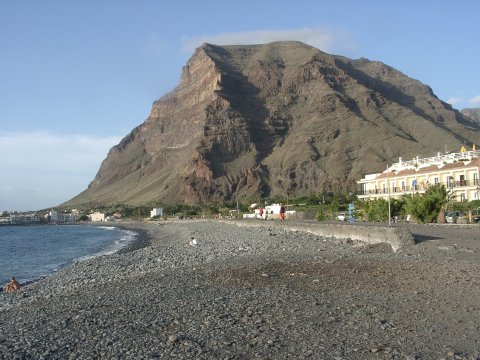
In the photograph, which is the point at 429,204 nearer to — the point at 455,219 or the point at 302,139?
the point at 455,219

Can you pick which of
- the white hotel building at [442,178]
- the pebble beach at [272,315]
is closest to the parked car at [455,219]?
the white hotel building at [442,178]

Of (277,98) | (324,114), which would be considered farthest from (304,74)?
(324,114)

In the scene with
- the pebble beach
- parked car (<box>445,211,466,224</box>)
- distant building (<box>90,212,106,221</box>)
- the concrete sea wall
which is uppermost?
distant building (<box>90,212,106,221</box>)

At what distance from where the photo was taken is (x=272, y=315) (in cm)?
992

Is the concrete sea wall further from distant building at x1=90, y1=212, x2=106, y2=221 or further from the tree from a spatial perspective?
distant building at x1=90, y1=212, x2=106, y2=221

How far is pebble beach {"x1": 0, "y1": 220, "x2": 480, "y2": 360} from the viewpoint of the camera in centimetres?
794

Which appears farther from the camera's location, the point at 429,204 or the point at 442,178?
the point at 442,178

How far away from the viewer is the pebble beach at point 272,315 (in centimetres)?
794

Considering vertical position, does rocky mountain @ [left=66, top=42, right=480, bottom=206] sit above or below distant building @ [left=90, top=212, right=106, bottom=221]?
above

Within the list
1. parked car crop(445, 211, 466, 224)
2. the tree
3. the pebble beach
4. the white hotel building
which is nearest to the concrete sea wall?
the pebble beach

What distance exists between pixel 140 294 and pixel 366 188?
61816mm

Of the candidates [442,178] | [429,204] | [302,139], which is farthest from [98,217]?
[429,204]

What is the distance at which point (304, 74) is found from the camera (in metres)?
196

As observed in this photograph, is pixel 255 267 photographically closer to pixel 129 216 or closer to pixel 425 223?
pixel 425 223
